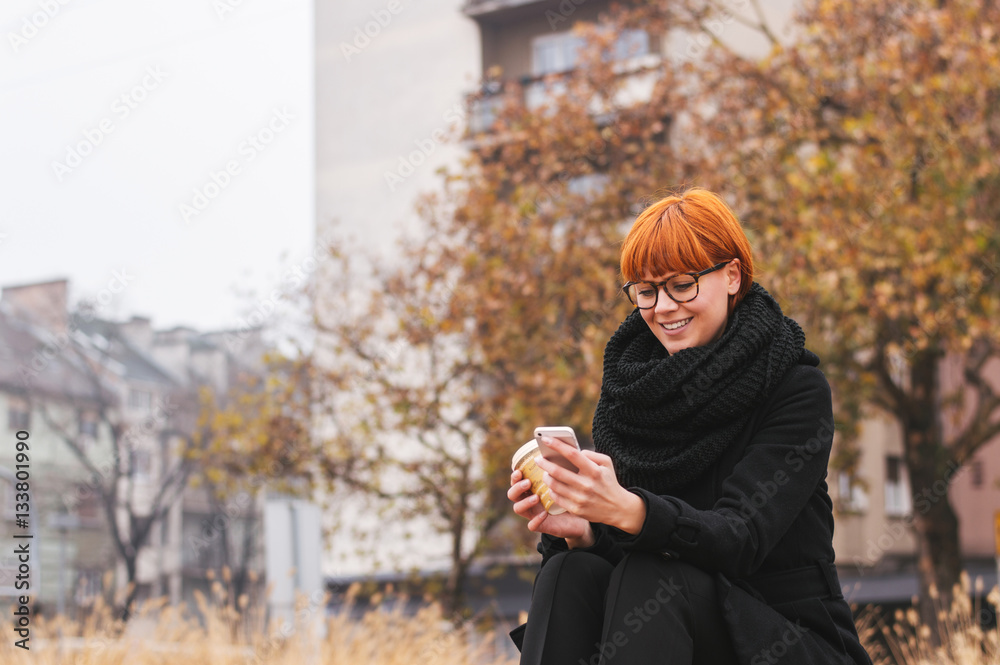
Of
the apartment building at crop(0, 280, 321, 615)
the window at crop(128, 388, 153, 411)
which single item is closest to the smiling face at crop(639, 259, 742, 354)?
the apartment building at crop(0, 280, 321, 615)

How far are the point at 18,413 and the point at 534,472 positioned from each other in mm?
19526

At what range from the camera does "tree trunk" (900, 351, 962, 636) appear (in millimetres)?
9391

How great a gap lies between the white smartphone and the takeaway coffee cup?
142mm

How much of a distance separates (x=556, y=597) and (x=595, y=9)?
18.1 metres

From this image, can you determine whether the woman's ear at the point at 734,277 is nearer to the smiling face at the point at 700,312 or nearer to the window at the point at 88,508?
the smiling face at the point at 700,312

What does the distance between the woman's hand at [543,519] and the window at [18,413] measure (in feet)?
59.5

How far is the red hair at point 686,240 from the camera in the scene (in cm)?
217

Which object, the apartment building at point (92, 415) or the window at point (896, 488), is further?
the window at point (896, 488)

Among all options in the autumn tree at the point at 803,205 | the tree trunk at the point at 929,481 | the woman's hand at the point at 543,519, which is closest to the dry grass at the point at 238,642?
the woman's hand at the point at 543,519

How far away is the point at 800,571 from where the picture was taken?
6.64 feet

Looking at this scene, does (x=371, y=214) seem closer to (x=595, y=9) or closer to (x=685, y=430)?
(x=595, y=9)

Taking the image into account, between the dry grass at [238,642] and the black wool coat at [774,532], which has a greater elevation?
the black wool coat at [774,532]

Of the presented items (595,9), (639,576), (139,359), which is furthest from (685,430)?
(139,359)

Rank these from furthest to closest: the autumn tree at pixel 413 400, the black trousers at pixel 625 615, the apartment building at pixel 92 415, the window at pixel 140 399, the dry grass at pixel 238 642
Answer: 1. the window at pixel 140 399
2. the apartment building at pixel 92 415
3. the autumn tree at pixel 413 400
4. the dry grass at pixel 238 642
5. the black trousers at pixel 625 615
